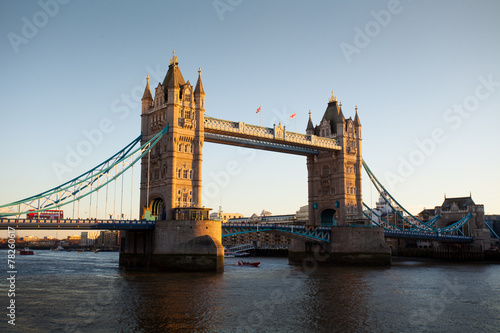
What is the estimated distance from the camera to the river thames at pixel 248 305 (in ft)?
91.8

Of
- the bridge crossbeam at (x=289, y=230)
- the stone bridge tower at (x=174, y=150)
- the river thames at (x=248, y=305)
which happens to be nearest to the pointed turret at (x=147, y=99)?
the stone bridge tower at (x=174, y=150)

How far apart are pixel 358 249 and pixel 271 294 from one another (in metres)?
40.0

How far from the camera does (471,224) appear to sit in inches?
4336

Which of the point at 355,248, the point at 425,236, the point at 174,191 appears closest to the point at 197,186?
the point at 174,191

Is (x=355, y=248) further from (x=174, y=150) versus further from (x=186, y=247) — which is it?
(x=174, y=150)

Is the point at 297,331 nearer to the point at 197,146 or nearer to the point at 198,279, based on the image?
the point at 198,279

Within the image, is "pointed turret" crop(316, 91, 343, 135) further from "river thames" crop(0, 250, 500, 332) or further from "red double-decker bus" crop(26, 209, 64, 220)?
"red double-decker bus" crop(26, 209, 64, 220)

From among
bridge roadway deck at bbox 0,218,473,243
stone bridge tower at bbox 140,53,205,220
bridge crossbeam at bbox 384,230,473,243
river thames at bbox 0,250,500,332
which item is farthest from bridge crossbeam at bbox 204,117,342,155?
river thames at bbox 0,250,500,332

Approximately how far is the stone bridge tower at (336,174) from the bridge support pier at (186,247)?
3083 cm

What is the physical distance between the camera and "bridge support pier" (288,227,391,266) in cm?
7638

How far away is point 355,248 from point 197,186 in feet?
96.5

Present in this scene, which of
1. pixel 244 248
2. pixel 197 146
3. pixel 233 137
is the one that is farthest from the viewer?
pixel 244 248

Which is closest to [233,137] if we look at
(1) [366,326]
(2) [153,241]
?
(2) [153,241]

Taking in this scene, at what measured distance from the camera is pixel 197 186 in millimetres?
64438
